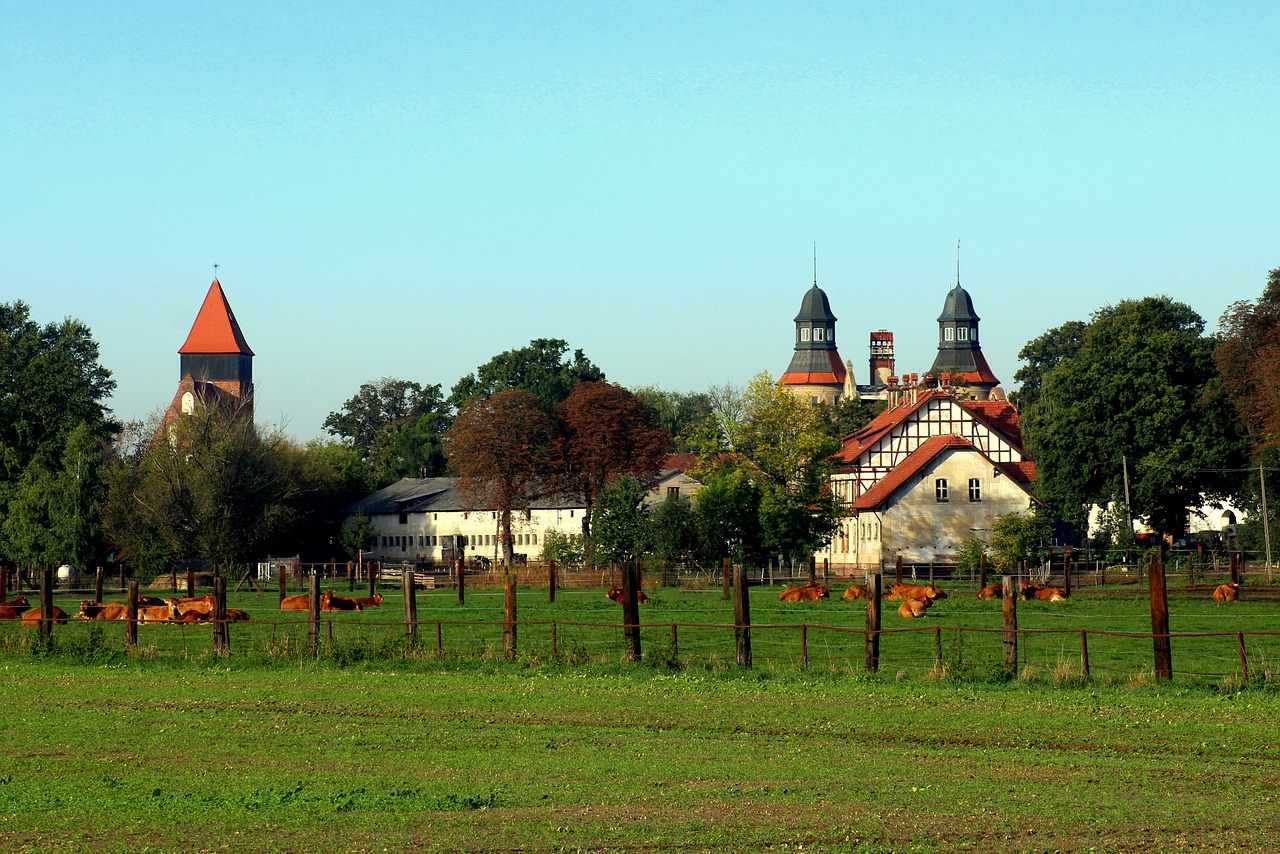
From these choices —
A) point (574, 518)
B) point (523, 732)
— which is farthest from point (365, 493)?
point (523, 732)

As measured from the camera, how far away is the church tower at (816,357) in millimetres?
187875

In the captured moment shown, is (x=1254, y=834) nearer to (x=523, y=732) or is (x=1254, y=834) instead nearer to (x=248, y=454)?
(x=523, y=732)

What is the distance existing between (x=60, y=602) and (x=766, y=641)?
32.3 meters

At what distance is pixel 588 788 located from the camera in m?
14.6

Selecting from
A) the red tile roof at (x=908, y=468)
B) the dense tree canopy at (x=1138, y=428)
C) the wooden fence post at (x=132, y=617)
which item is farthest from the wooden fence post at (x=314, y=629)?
the dense tree canopy at (x=1138, y=428)

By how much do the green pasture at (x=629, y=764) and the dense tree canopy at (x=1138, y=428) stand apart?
177ft

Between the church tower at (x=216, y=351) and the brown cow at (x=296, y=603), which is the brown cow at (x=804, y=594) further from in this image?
the church tower at (x=216, y=351)

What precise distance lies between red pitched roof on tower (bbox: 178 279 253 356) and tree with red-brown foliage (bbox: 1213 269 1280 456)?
11567 cm

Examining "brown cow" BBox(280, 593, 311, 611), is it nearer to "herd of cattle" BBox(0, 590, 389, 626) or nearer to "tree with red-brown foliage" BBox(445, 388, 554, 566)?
"herd of cattle" BBox(0, 590, 389, 626)

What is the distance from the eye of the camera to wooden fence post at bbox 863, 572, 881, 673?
79.6 ft

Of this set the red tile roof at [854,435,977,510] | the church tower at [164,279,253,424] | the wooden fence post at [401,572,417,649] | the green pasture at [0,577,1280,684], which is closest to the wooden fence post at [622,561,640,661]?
the green pasture at [0,577,1280,684]

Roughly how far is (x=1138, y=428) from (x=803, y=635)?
53.6 metres

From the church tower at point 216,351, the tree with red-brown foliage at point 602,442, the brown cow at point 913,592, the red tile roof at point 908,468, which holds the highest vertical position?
the church tower at point 216,351

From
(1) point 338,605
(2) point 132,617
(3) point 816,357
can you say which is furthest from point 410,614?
(3) point 816,357
